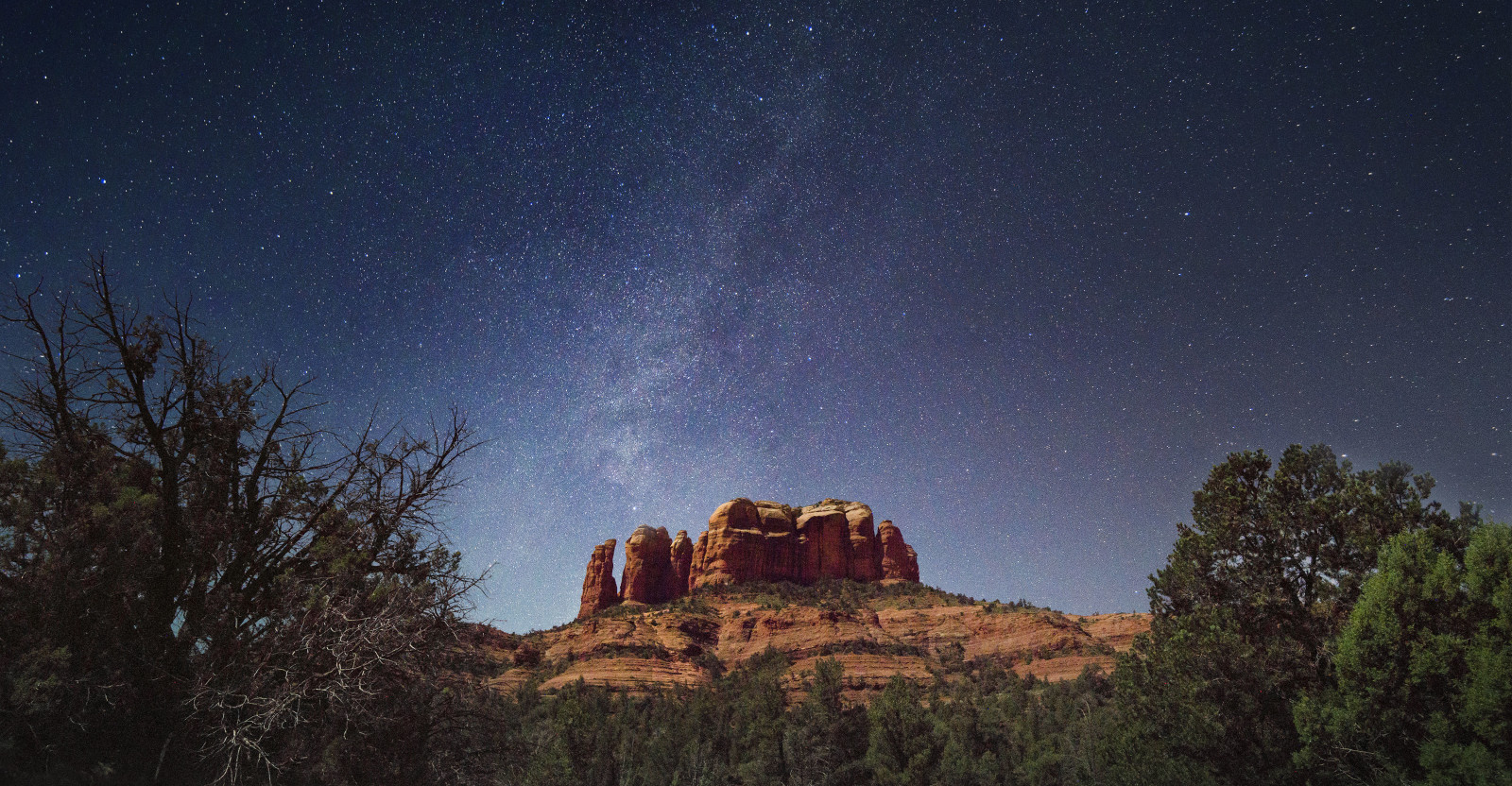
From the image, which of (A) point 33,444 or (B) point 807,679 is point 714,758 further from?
(A) point 33,444

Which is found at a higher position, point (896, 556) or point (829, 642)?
point (896, 556)

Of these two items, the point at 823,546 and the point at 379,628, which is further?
the point at 823,546

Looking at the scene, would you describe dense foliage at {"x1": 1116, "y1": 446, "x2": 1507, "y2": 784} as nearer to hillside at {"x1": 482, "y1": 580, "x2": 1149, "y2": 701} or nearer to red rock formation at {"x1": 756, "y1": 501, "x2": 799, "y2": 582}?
hillside at {"x1": 482, "y1": 580, "x2": 1149, "y2": 701}

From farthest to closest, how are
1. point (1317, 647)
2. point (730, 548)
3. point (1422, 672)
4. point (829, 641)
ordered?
1. point (730, 548)
2. point (829, 641)
3. point (1317, 647)
4. point (1422, 672)

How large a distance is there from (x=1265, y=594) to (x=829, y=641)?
53.5 meters

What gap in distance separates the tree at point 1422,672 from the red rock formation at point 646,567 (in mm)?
89979

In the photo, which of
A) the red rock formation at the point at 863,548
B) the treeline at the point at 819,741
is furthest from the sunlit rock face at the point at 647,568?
the treeline at the point at 819,741

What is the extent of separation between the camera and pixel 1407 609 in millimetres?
14320

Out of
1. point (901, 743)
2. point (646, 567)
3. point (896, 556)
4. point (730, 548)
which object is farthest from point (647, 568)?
point (901, 743)

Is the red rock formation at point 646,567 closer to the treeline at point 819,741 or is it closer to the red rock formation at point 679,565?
the red rock formation at point 679,565

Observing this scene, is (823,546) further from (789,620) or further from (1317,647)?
(1317,647)

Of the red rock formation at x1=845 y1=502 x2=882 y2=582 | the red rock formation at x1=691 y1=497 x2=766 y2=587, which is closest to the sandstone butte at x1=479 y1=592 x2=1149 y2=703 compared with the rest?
the red rock formation at x1=691 y1=497 x2=766 y2=587

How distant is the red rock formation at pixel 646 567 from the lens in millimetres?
97000

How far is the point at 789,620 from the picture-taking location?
235 feet
